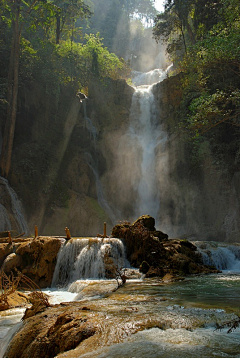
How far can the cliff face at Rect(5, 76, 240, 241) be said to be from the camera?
74.0 ft

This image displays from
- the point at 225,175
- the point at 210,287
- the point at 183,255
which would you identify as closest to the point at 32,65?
the point at 225,175

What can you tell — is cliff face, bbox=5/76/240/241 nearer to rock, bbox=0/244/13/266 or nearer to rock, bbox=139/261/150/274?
rock, bbox=0/244/13/266

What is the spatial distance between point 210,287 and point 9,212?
14640mm

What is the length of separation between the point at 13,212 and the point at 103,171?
8981 mm

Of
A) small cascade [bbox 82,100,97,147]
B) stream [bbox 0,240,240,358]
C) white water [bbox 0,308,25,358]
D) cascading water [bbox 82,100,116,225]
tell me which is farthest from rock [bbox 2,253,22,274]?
small cascade [bbox 82,100,97,147]

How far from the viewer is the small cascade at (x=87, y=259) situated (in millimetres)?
12062

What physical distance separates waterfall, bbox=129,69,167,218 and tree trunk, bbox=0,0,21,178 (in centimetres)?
1027

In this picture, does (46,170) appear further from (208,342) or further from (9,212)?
(208,342)

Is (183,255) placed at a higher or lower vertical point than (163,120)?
lower

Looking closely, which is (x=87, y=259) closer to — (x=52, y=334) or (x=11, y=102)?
(x=52, y=334)

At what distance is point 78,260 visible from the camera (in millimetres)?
12477

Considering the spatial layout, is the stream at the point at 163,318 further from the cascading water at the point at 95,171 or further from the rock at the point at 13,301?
the cascading water at the point at 95,171

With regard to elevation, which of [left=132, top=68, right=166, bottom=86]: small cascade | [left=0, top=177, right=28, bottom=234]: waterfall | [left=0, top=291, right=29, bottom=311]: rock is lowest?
[left=0, top=291, right=29, bottom=311]: rock

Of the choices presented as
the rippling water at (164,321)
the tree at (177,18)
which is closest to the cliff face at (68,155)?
the tree at (177,18)
